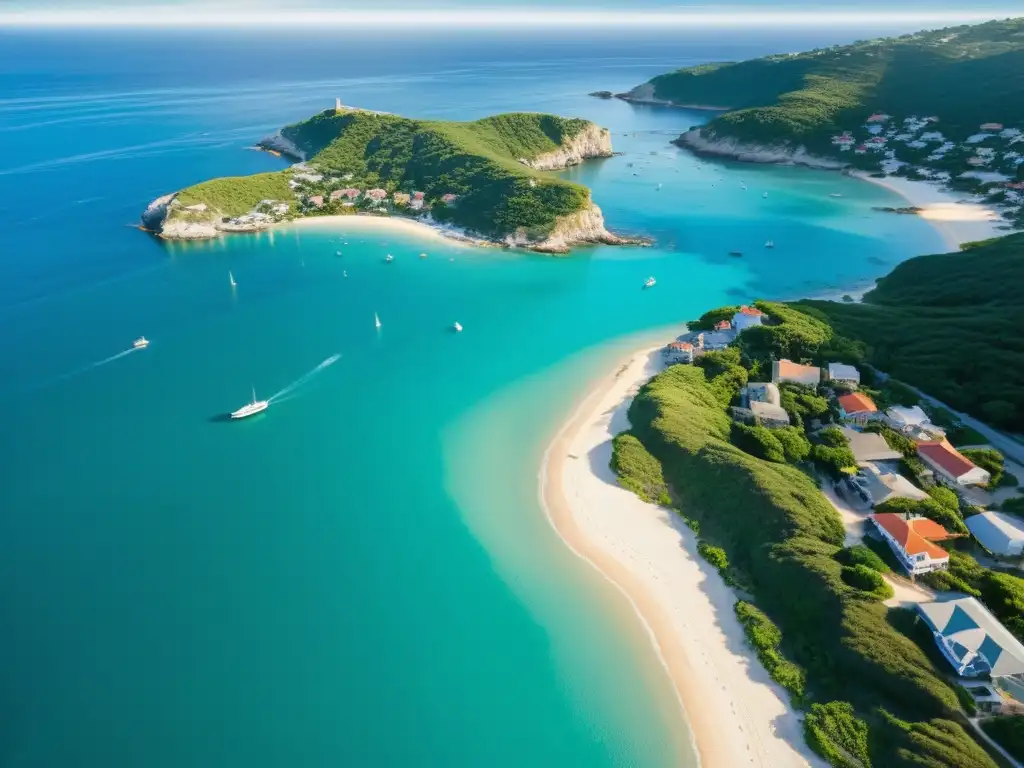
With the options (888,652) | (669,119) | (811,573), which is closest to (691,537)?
(811,573)

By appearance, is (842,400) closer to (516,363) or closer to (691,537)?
(691,537)

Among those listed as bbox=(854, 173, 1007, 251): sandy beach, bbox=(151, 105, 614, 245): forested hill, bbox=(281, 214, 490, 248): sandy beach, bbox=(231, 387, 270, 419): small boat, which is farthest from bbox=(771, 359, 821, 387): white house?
bbox=(854, 173, 1007, 251): sandy beach

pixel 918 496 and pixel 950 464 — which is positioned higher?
pixel 950 464

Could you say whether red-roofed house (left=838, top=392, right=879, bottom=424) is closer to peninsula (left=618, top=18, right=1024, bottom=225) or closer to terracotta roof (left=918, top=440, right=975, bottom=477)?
terracotta roof (left=918, top=440, right=975, bottom=477)

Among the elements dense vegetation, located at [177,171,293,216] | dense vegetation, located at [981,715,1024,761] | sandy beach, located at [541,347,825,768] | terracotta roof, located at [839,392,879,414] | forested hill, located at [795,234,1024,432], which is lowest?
sandy beach, located at [541,347,825,768]

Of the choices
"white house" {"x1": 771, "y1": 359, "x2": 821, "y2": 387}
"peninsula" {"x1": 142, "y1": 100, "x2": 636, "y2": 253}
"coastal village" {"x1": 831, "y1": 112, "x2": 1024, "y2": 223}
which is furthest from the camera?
"coastal village" {"x1": 831, "y1": 112, "x2": 1024, "y2": 223}

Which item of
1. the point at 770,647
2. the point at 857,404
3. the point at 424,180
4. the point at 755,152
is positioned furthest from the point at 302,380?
the point at 755,152

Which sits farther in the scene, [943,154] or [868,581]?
[943,154]

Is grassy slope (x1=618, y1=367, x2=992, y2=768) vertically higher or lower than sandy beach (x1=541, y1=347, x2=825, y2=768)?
higher

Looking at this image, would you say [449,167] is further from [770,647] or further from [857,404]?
[770,647]
